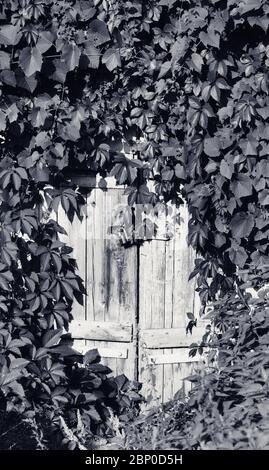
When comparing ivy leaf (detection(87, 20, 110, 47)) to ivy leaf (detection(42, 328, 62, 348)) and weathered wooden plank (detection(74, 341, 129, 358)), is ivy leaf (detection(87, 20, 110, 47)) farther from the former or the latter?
weathered wooden plank (detection(74, 341, 129, 358))

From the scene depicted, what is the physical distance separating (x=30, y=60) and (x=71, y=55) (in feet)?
0.92

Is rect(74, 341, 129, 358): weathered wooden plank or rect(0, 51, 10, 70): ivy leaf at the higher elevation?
rect(0, 51, 10, 70): ivy leaf

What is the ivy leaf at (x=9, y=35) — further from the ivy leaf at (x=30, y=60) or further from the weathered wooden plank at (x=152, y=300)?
the weathered wooden plank at (x=152, y=300)

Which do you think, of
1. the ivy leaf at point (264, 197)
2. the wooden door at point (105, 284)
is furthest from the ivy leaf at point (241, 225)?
the wooden door at point (105, 284)

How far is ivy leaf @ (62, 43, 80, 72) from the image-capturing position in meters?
4.50

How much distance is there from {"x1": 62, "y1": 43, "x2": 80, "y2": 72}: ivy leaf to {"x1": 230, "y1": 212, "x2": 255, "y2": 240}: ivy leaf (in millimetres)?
1550

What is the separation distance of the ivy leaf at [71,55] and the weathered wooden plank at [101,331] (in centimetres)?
194

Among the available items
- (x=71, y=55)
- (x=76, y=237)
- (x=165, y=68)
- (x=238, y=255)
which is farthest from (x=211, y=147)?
Answer: (x=76, y=237)

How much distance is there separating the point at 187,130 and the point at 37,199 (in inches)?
48.5

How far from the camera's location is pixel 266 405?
337 cm

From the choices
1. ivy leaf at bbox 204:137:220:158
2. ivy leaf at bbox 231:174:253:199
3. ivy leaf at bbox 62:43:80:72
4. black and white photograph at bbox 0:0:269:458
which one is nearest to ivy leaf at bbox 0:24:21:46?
black and white photograph at bbox 0:0:269:458
